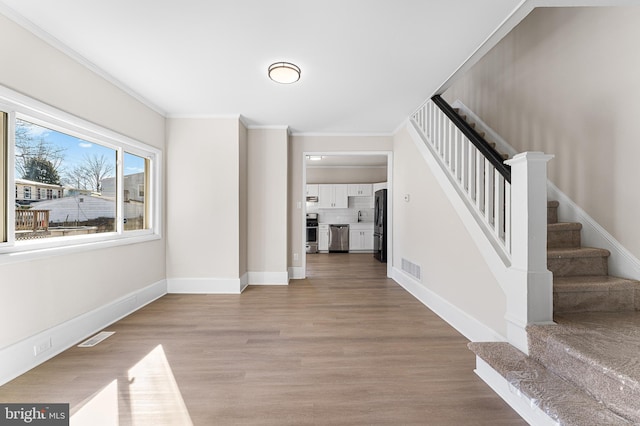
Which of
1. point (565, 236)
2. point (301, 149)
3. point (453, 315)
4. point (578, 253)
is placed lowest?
point (453, 315)

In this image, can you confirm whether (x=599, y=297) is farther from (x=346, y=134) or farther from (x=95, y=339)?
(x=95, y=339)

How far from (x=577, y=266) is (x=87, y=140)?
14.8ft

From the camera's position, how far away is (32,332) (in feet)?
6.85

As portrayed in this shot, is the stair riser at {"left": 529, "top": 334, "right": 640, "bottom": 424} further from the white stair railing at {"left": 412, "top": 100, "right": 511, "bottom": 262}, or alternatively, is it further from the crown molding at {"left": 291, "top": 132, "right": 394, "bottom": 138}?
the crown molding at {"left": 291, "top": 132, "right": 394, "bottom": 138}

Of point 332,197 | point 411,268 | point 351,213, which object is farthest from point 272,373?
point 351,213

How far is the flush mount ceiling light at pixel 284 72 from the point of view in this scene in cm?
262

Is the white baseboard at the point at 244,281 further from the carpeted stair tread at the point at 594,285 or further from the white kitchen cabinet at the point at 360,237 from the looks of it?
the white kitchen cabinet at the point at 360,237

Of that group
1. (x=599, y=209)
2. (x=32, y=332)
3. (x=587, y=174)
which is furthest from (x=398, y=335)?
(x=32, y=332)

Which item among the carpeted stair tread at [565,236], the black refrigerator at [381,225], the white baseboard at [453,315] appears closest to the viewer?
the white baseboard at [453,315]

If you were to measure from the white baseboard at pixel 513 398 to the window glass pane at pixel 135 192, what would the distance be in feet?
12.5

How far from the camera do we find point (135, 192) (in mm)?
3553

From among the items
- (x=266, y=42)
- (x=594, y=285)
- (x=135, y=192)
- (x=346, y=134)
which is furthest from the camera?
(x=346, y=134)

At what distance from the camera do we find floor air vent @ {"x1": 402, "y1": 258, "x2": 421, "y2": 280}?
3854mm

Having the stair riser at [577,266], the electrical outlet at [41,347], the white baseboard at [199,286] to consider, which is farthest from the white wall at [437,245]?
the electrical outlet at [41,347]
